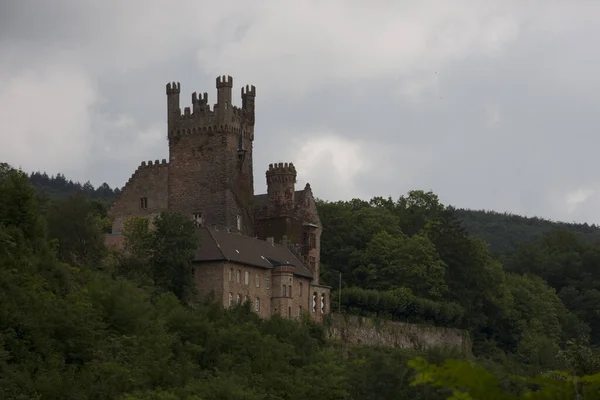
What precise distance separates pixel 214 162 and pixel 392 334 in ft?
56.4

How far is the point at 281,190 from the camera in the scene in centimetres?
9219

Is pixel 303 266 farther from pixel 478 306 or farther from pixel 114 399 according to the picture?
pixel 114 399

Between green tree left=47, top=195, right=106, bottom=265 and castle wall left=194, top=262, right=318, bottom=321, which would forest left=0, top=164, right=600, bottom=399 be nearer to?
green tree left=47, top=195, right=106, bottom=265

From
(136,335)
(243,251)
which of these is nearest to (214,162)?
(243,251)

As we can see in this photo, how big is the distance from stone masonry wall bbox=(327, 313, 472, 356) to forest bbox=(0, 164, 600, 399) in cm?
98

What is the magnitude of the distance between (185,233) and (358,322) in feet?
55.4

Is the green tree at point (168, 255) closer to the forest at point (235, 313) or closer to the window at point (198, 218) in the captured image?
the forest at point (235, 313)

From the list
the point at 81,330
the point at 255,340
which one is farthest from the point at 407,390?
the point at 81,330

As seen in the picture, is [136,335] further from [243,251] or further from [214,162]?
[214,162]

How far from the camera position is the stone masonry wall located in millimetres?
88125

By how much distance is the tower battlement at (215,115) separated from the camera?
93438mm

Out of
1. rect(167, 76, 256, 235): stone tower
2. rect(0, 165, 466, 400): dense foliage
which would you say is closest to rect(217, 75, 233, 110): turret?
rect(167, 76, 256, 235): stone tower

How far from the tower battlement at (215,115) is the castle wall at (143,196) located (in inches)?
118

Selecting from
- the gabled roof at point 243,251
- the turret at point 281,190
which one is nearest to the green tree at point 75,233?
the gabled roof at point 243,251
